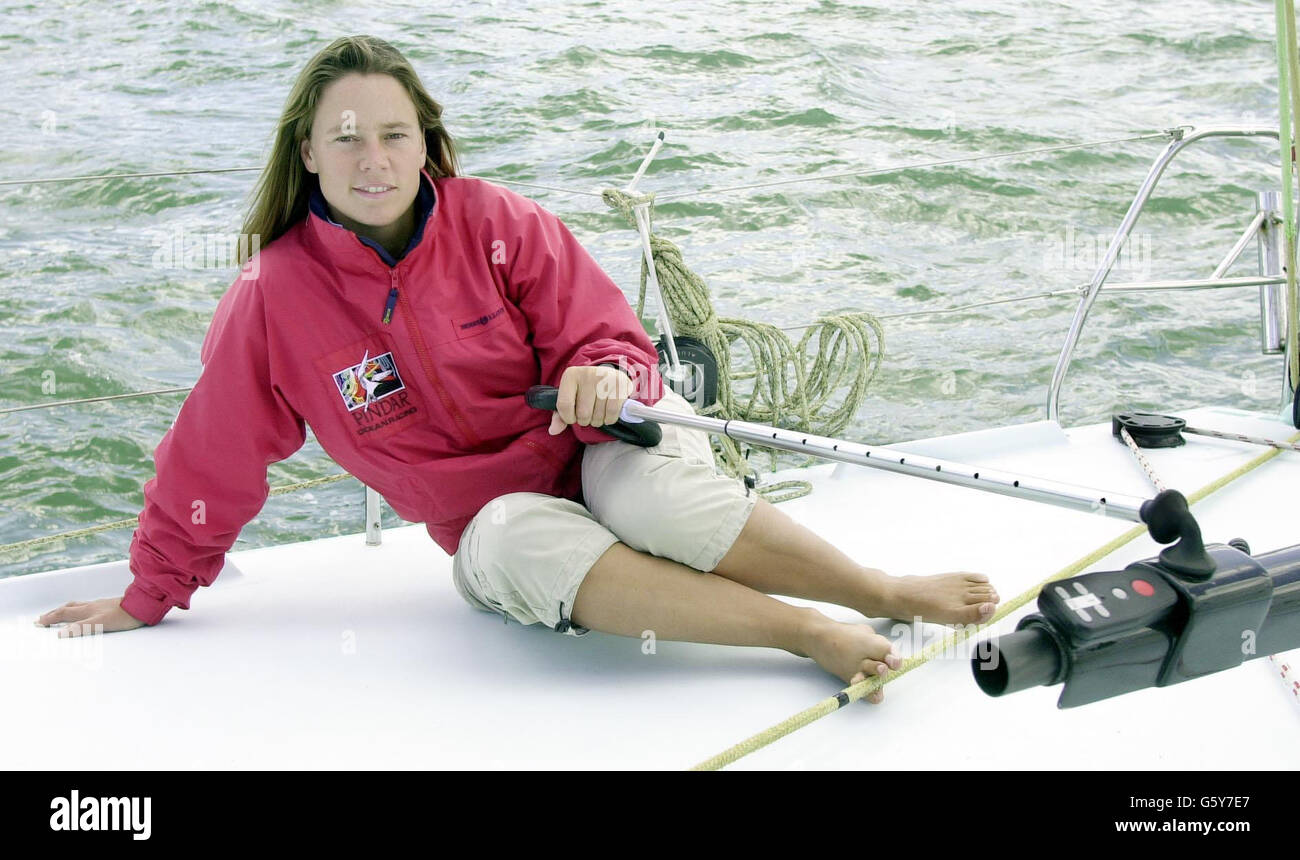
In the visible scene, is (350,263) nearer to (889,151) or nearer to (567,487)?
(567,487)

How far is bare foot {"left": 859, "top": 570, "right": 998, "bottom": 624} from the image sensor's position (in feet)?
4.35

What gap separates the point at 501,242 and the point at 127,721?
0.64 meters

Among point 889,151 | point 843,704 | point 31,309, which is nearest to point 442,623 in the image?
point 843,704

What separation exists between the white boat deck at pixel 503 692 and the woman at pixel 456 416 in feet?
0.18

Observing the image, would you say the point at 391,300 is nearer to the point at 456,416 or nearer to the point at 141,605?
the point at 456,416

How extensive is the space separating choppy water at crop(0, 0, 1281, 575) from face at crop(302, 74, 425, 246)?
5.66 ft

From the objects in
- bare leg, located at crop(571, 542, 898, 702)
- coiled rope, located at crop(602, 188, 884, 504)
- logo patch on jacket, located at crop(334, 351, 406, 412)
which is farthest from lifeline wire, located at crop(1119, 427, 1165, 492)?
logo patch on jacket, located at crop(334, 351, 406, 412)

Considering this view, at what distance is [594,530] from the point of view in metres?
1.30

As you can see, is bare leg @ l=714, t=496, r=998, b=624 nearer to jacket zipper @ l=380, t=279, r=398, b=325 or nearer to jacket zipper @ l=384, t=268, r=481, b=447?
jacket zipper @ l=384, t=268, r=481, b=447

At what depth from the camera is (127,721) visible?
122 cm

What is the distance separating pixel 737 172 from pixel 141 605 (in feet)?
14.2
